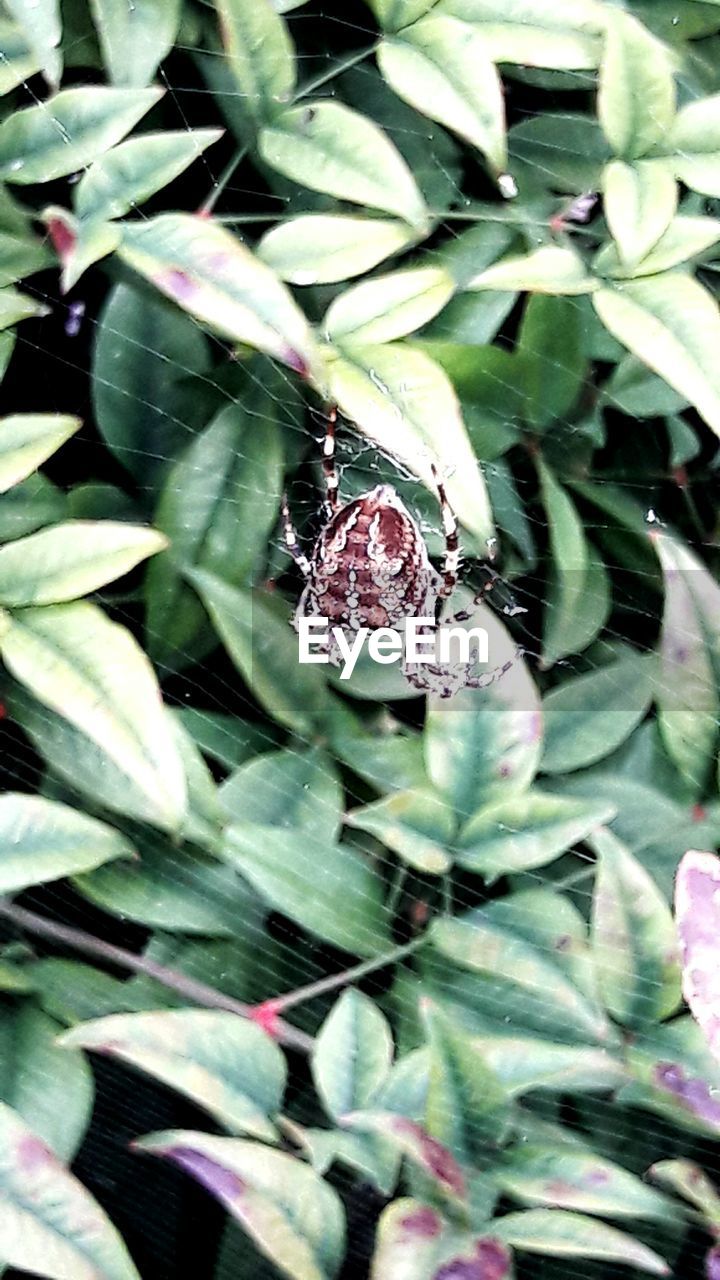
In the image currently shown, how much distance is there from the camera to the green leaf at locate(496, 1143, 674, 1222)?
0.50m

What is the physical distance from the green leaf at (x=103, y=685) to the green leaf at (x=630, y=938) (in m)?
0.22

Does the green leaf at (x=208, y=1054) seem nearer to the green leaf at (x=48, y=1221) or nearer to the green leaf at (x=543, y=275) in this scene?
the green leaf at (x=48, y=1221)

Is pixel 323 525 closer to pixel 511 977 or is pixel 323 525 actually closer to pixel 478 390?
pixel 478 390

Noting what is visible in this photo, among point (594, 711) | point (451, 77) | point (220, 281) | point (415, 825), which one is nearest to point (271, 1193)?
point (415, 825)

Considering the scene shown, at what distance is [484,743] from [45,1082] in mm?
267

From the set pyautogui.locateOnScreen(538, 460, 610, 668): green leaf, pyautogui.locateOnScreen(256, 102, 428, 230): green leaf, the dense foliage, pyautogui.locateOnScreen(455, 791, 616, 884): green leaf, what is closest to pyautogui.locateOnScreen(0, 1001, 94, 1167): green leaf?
the dense foliage

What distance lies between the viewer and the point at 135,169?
487 millimetres

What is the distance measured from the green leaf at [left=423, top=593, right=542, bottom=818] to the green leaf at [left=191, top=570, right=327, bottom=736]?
0.20ft

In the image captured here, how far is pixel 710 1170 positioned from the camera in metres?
0.57

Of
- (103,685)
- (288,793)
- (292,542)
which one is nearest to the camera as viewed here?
(103,685)

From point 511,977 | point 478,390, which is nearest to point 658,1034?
point 511,977

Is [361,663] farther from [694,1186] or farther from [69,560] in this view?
[694,1186]

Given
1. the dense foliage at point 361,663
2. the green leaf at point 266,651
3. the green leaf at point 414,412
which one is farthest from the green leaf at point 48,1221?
the green leaf at point 414,412

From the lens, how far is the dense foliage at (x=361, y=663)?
0.48 m
